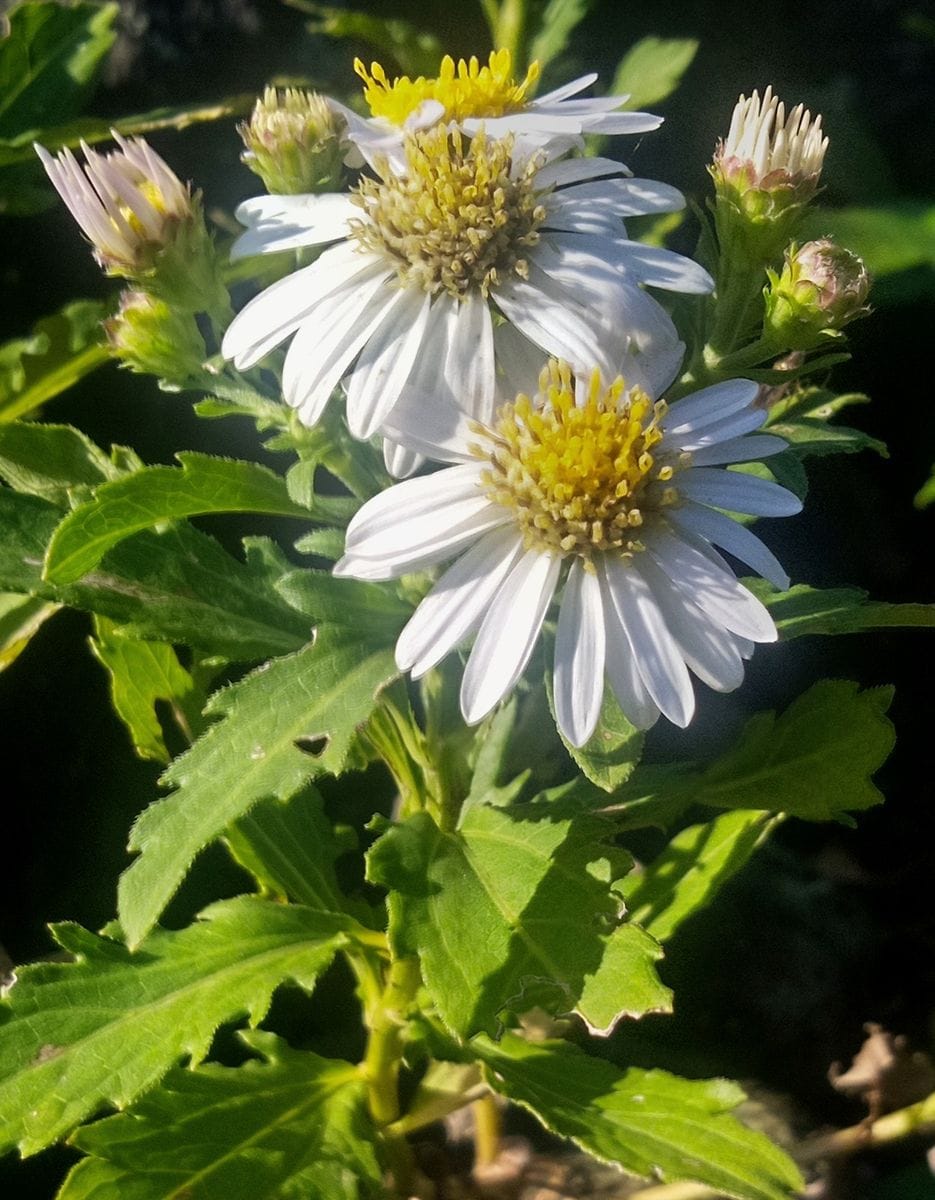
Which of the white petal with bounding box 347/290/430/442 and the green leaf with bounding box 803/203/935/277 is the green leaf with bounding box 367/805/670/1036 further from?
the green leaf with bounding box 803/203/935/277

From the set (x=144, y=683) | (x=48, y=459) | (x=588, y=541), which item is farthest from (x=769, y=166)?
(x=144, y=683)

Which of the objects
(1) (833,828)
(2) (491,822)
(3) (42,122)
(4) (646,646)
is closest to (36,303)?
(3) (42,122)

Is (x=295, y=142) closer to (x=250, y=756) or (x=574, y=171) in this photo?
(x=574, y=171)

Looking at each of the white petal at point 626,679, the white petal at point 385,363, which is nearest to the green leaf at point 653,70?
the white petal at point 385,363

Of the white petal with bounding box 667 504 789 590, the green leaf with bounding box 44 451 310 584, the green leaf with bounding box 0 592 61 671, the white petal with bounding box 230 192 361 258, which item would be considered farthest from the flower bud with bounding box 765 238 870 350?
the green leaf with bounding box 0 592 61 671

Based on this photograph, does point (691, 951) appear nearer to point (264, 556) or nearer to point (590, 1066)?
point (590, 1066)
